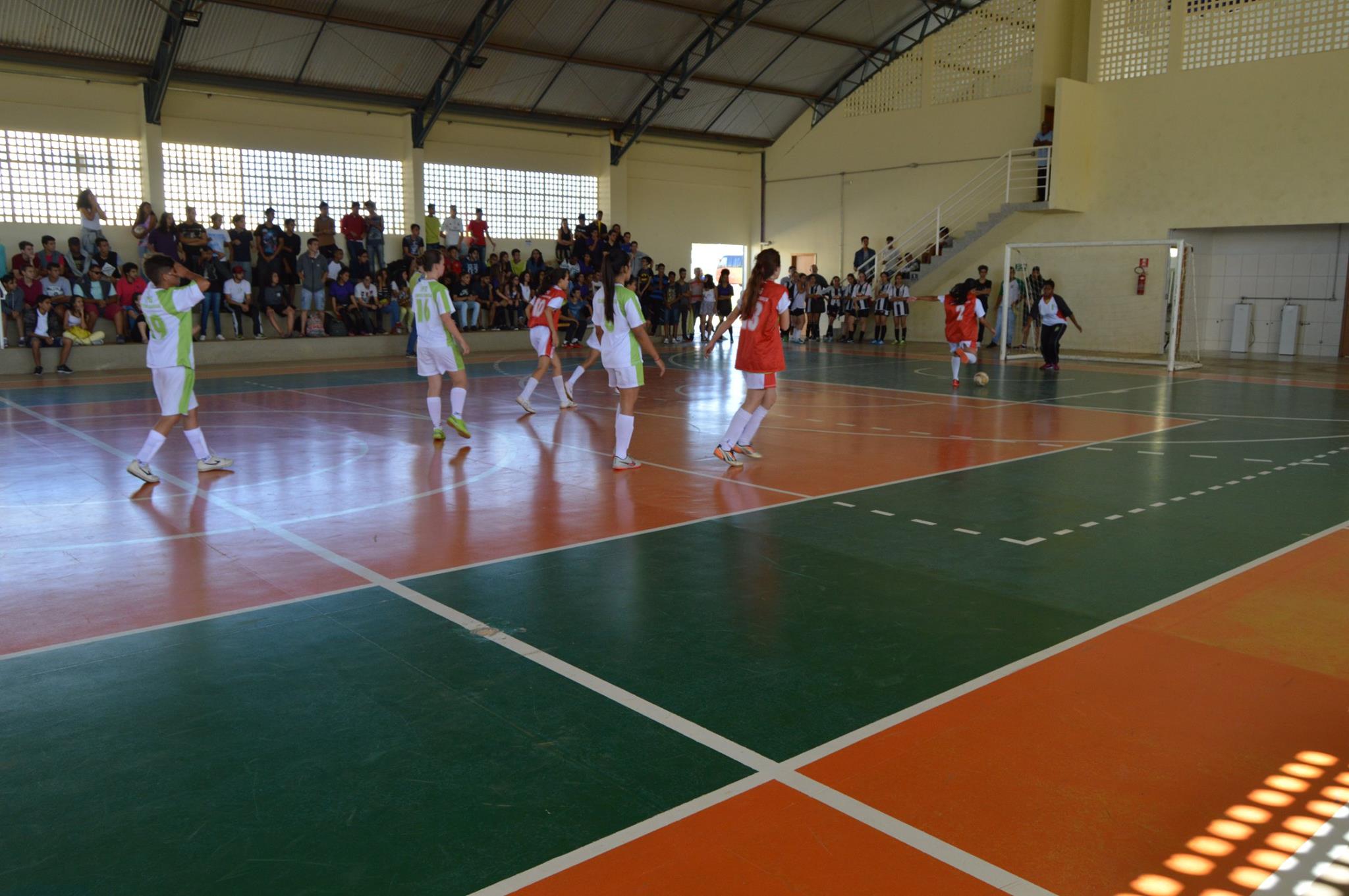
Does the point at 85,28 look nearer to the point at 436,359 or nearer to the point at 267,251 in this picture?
the point at 267,251

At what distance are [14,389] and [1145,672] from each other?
16.4 meters

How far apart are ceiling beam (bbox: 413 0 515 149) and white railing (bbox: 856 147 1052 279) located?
41.0 feet

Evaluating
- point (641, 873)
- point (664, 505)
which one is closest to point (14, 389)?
point (664, 505)

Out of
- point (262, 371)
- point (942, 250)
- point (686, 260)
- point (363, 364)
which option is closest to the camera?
point (262, 371)

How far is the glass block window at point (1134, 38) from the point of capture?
24078 mm

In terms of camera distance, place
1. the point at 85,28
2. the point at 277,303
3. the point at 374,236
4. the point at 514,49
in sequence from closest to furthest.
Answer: the point at 85,28 < the point at 277,303 < the point at 374,236 < the point at 514,49

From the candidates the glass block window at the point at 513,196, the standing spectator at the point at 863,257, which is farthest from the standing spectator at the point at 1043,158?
the glass block window at the point at 513,196

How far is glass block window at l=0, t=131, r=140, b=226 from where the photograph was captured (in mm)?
20734

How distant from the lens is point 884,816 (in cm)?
330

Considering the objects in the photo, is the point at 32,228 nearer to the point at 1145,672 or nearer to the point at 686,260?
the point at 686,260

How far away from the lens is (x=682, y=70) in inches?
1098

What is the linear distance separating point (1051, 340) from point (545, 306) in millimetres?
10855

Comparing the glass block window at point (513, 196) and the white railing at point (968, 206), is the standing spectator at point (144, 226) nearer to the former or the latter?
the glass block window at point (513, 196)

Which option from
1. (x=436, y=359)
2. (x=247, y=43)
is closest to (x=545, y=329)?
(x=436, y=359)
